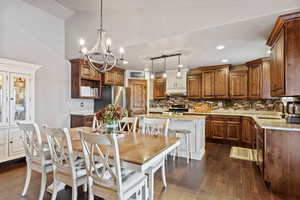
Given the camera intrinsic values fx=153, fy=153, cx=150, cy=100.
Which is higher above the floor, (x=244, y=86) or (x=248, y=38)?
(x=248, y=38)

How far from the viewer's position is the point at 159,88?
6.14 m

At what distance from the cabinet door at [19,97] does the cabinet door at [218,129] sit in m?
4.76

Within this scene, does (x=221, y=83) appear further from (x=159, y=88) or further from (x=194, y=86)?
(x=159, y=88)

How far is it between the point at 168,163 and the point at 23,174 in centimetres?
262

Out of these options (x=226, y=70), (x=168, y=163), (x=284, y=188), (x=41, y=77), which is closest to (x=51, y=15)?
(x=41, y=77)

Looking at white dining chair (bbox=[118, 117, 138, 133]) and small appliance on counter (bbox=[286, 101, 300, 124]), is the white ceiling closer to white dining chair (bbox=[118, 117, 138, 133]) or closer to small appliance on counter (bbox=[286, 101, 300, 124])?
small appliance on counter (bbox=[286, 101, 300, 124])

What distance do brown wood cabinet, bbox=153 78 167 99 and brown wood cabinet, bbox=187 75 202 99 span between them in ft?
3.27

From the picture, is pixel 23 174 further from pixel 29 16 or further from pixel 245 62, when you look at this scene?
pixel 245 62

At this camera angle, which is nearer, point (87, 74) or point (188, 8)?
point (188, 8)

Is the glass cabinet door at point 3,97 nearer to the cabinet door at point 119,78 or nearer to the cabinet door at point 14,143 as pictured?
the cabinet door at point 14,143

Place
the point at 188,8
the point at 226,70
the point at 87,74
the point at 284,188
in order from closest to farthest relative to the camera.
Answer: the point at 284,188 → the point at 188,8 → the point at 87,74 → the point at 226,70

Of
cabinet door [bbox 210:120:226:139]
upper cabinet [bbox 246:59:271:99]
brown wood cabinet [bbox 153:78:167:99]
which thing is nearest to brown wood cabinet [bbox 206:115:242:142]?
cabinet door [bbox 210:120:226:139]

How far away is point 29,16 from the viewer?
11.6 ft

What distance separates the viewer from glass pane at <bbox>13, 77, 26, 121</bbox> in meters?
3.05
